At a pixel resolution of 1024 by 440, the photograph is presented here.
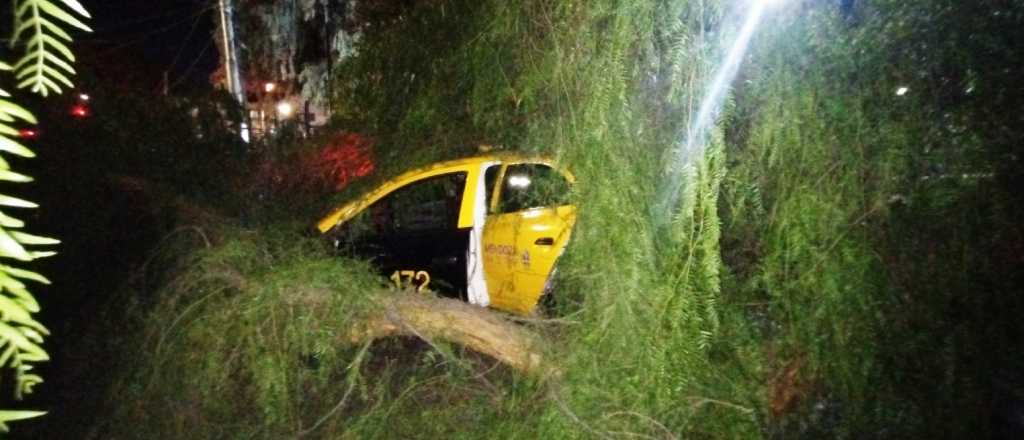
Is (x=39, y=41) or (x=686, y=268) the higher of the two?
(x=39, y=41)

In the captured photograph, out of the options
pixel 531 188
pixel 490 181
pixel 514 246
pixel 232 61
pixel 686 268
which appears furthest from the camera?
pixel 232 61

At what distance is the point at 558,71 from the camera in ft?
9.42

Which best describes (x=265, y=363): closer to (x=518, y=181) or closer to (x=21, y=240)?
(x=518, y=181)

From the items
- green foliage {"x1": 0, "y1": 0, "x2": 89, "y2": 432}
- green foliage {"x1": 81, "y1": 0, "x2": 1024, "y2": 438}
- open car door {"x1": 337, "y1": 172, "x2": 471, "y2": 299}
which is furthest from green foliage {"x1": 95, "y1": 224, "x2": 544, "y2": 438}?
green foliage {"x1": 0, "y1": 0, "x2": 89, "y2": 432}

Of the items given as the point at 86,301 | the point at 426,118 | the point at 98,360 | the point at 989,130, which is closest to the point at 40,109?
the point at 86,301

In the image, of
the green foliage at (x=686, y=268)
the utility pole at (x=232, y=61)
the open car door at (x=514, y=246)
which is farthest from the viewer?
the utility pole at (x=232, y=61)

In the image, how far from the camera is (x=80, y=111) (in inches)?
207

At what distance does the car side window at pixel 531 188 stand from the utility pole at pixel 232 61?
167 inches

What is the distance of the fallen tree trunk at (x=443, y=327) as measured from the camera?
3.82 m

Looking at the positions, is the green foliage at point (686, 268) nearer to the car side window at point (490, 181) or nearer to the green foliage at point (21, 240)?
the car side window at point (490, 181)

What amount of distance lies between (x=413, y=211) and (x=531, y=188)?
6.97 feet

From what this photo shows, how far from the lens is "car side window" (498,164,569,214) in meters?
3.25

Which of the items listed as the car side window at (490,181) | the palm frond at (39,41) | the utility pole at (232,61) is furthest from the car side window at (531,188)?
the utility pole at (232,61)

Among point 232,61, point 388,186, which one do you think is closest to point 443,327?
point 388,186
